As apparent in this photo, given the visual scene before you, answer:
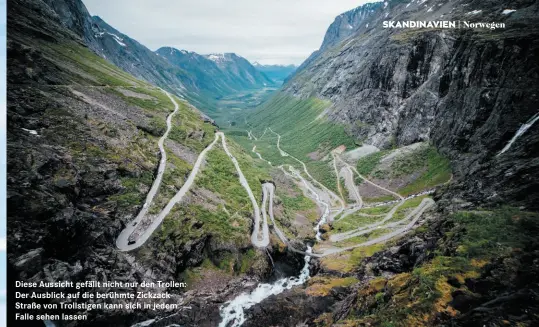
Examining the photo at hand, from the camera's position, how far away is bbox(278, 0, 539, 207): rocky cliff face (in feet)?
221

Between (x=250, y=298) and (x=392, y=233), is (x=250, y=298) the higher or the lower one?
the lower one

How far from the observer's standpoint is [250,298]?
5622 centimetres

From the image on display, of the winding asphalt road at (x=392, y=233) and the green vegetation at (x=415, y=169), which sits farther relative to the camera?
the green vegetation at (x=415, y=169)

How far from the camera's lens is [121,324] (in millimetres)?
45219

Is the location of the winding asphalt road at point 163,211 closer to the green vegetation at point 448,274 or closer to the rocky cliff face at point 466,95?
the green vegetation at point 448,274

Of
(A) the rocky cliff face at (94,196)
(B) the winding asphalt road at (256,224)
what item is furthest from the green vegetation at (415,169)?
(A) the rocky cliff face at (94,196)

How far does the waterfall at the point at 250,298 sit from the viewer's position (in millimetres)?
50506

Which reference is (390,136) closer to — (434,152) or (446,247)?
(434,152)

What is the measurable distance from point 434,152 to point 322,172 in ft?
152

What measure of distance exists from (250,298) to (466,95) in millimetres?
96586

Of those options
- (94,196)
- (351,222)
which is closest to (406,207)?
(351,222)

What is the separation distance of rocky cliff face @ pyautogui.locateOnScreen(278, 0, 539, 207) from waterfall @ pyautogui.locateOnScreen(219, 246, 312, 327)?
38755mm

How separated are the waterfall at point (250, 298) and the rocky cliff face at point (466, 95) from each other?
127ft

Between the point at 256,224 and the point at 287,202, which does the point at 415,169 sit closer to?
the point at 287,202
